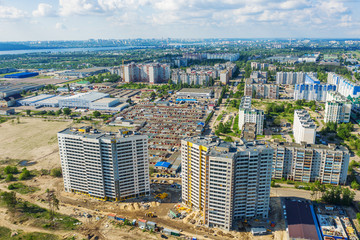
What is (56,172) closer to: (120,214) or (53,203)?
(53,203)

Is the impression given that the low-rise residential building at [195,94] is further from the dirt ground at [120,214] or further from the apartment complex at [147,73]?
the dirt ground at [120,214]

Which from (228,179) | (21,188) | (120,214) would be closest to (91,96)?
(21,188)

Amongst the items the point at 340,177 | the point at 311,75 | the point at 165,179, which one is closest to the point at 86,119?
the point at 165,179

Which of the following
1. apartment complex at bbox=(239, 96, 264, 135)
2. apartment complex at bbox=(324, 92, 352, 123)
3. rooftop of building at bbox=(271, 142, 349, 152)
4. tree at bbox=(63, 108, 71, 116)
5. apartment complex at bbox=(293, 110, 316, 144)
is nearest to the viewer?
rooftop of building at bbox=(271, 142, 349, 152)

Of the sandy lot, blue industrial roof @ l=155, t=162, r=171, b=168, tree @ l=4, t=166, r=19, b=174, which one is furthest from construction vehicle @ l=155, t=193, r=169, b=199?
tree @ l=4, t=166, r=19, b=174

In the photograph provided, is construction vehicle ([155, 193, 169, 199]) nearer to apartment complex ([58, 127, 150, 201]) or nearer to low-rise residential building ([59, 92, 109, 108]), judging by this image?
apartment complex ([58, 127, 150, 201])

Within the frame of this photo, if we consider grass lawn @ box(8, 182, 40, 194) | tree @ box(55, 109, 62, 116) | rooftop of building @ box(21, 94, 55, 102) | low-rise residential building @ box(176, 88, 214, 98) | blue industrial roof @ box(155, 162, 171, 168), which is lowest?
grass lawn @ box(8, 182, 40, 194)
